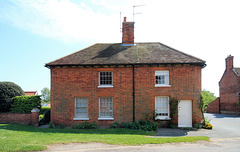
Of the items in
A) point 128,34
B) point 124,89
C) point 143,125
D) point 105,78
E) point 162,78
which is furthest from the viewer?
point 128,34

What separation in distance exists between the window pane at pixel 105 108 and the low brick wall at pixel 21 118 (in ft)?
18.7

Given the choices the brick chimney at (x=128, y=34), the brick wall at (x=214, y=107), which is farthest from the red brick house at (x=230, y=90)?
the brick chimney at (x=128, y=34)

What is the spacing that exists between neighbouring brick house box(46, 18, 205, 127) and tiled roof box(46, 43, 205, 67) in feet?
0.28

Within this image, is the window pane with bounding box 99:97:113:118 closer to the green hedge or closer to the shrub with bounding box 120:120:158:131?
the shrub with bounding box 120:120:158:131

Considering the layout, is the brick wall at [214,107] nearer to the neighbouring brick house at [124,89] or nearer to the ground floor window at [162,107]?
the neighbouring brick house at [124,89]

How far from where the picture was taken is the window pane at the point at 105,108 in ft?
50.0

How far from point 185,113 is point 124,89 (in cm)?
558

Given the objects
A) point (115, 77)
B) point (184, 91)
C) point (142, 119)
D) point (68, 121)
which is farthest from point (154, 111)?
point (68, 121)

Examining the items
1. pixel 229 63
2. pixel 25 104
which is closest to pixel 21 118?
pixel 25 104

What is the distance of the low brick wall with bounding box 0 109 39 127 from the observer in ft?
50.9

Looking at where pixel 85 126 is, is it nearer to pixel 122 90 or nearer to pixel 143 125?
pixel 122 90

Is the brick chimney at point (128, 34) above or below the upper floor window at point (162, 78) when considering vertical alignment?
above

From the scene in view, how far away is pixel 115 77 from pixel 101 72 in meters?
1.36

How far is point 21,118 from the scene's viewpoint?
16.0 meters
